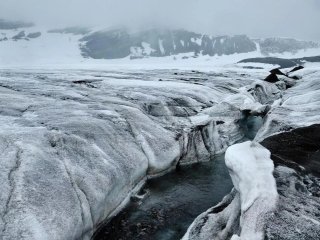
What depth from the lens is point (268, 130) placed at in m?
14.4

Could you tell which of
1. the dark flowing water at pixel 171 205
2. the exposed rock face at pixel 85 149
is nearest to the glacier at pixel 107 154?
the exposed rock face at pixel 85 149

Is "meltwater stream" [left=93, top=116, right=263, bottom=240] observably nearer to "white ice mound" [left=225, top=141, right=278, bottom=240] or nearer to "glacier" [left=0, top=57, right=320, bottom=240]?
"glacier" [left=0, top=57, right=320, bottom=240]

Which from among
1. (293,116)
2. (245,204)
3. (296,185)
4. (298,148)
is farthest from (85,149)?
(293,116)

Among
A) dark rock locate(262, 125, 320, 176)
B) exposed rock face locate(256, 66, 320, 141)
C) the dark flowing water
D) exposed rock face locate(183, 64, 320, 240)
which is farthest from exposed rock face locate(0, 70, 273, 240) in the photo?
dark rock locate(262, 125, 320, 176)

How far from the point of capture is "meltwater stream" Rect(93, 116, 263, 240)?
9.56 m

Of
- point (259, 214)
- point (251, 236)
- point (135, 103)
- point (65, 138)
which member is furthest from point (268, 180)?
point (135, 103)

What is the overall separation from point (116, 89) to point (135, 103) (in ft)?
17.6

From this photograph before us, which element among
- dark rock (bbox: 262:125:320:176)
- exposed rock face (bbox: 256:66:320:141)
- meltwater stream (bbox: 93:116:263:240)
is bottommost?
meltwater stream (bbox: 93:116:263:240)

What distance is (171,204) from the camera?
443 inches

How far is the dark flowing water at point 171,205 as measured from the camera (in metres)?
9.57

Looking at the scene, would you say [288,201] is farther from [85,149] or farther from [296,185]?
[85,149]

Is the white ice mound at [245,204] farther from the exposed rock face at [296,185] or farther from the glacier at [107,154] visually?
the exposed rock face at [296,185]

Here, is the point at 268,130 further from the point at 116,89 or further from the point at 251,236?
the point at 116,89

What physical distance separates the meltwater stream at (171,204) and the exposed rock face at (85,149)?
415 millimetres
